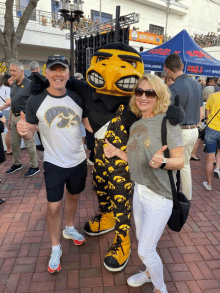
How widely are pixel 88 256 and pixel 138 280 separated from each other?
1.97 feet

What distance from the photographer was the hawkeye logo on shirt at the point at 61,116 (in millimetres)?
1932

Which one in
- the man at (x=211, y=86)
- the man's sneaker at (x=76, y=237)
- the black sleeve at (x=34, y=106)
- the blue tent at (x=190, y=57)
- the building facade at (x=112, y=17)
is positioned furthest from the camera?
the building facade at (x=112, y=17)

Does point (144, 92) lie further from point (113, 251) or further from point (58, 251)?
point (58, 251)

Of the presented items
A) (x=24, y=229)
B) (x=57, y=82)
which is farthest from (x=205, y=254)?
(x=57, y=82)

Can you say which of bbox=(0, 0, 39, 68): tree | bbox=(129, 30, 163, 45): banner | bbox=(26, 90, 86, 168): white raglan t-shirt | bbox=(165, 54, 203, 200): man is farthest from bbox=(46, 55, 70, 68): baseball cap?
bbox=(129, 30, 163, 45): banner

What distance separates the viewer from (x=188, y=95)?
9.52 feet

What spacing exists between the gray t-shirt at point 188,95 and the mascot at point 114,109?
1.03m

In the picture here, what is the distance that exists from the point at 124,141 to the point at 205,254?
5.29ft

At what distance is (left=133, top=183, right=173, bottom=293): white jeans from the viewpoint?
156cm

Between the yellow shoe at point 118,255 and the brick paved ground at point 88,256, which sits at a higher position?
the yellow shoe at point 118,255

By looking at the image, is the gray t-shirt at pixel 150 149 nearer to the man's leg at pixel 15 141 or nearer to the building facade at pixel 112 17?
the man's leg at pixel 15 141

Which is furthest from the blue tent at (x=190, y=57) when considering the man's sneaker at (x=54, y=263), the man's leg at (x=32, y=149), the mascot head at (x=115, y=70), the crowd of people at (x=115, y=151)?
the man's sneaker at (x=54, y=263)

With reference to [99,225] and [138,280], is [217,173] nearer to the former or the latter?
[99,225]

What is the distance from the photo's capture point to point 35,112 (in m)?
1.96
